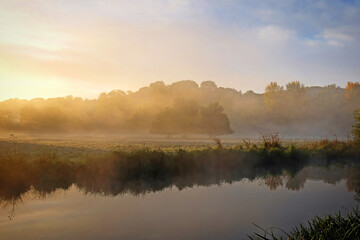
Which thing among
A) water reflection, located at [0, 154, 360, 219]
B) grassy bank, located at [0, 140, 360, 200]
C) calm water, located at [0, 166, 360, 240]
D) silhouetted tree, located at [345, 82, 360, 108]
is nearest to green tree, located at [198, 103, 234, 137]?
silhouetted tree, located at [345, 82, 360, 108]

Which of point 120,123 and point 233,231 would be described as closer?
point 233,231

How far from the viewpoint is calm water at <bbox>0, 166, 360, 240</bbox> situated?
928 cm

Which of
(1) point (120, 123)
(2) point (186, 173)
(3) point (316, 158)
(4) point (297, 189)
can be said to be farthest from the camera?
(1) point (120, 123)

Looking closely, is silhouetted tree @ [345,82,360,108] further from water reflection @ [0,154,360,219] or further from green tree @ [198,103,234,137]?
water reflection @ [0,154,360,219]

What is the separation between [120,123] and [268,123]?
43.3m

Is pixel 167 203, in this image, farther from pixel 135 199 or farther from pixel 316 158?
pixel 316 158

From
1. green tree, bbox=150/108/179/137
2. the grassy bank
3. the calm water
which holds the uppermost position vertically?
green tree, bbox=150/108/179/137

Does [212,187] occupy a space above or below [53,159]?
below

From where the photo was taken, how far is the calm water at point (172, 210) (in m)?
9.28

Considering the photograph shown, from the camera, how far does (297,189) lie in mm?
15398

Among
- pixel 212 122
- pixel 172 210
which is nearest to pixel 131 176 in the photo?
pixel 172 210

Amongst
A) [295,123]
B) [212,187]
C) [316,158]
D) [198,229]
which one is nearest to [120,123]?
[295,123]

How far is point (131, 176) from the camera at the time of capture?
1622cm

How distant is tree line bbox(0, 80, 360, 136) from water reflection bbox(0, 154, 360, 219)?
2177 inches
